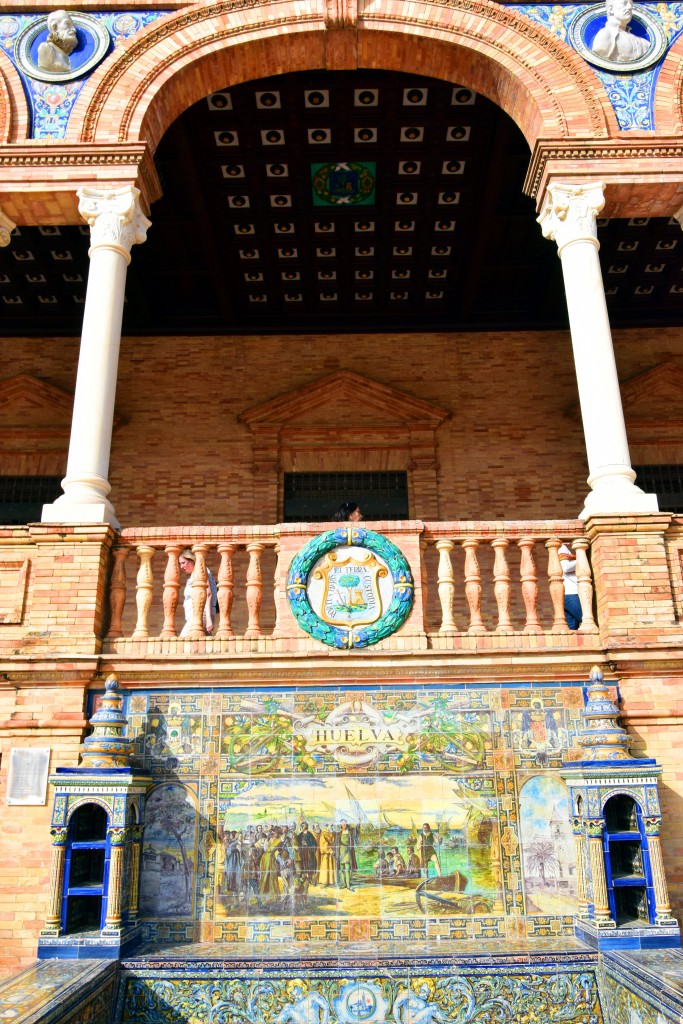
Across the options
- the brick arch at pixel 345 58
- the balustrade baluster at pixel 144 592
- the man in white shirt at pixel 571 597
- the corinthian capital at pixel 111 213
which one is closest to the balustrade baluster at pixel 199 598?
the balustrade baluster at pixel 144 592

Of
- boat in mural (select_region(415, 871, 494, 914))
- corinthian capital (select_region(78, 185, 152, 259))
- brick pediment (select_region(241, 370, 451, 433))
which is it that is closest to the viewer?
boat in mural (select_region(415, 871, 494, 914))

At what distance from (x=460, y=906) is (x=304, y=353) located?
8473 mm

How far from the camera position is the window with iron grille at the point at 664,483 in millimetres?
12289

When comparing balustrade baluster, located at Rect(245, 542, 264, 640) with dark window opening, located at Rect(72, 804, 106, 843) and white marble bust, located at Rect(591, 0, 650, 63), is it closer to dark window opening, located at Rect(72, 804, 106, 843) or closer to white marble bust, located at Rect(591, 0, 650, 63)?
dark window opening, located at Rect(72, 804, 106, 843)

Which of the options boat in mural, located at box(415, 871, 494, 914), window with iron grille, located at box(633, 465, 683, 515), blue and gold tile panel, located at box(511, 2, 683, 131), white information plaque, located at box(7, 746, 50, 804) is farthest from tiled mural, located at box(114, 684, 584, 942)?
window with iron grille, located at box(633, 465, 683, 515)

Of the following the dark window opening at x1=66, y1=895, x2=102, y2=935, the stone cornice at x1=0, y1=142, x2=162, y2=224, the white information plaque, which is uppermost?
the stone cornice at x1=0, y1=142, x2=162, y2=224

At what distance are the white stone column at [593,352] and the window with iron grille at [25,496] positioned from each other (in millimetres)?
7517

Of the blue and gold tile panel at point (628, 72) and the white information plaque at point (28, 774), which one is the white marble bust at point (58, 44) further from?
the white information plaque at point (28, 774)

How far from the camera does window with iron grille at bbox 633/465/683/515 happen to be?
484 inches

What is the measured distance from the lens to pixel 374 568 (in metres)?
7.16

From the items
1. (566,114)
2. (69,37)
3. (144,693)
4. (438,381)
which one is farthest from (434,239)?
(144,693)

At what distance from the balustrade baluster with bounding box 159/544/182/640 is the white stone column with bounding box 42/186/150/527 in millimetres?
606

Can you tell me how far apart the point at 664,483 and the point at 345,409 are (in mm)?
4606

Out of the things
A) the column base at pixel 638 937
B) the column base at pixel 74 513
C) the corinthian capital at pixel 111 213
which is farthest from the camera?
the corinthian capital at pixel 111 213
